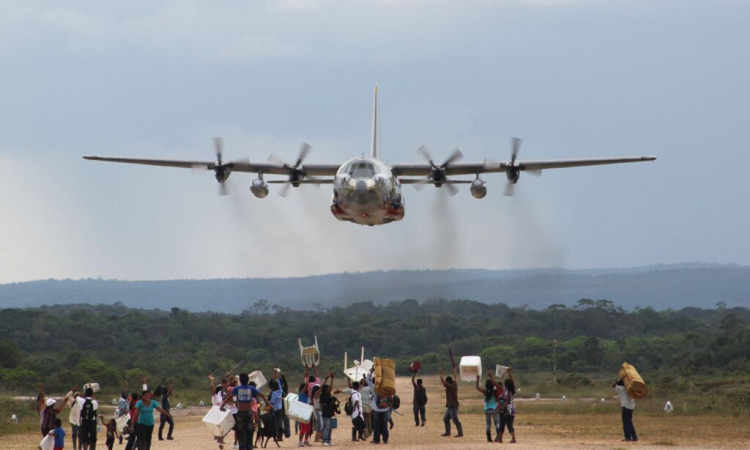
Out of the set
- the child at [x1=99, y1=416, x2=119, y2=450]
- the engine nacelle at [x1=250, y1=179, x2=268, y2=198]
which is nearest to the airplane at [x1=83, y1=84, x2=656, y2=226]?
the engine nacelle at [x1=250, y1=179, x2=268, y2=198]

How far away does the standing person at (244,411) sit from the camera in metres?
23.7

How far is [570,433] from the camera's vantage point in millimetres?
32531

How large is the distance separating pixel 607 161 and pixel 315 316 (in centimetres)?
8113

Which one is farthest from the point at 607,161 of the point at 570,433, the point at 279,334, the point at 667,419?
the point at 279,334

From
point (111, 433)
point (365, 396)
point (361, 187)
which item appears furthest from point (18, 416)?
point (365, 396)

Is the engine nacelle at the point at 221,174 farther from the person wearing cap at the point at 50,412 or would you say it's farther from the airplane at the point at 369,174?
the person wearing cap at the point at 50,412

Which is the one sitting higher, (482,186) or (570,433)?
(482,186)

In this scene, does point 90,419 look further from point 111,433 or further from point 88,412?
point 111,433

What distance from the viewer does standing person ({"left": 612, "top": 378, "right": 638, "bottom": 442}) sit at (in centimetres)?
2652

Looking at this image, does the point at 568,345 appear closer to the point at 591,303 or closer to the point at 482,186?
the point at 591,303

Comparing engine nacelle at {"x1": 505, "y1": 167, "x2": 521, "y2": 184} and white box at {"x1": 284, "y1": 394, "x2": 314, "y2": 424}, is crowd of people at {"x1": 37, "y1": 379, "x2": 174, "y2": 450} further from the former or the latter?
engine nacelle at {"x1": 505, "y1": 167, "x2": 521, "y2": 184}

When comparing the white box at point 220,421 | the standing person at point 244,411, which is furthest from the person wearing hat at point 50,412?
the standing person at point 244,411

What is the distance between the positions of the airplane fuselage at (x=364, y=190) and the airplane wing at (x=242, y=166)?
4655mm

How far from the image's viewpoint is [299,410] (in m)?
26.9
